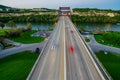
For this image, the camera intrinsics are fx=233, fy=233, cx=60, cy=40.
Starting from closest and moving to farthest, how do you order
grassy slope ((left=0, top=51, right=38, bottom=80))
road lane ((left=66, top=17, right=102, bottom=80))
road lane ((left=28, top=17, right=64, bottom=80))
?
1. road lane ((left=28, top=17, right=64, bottom=80))
2. road lane ((left=66, top=17, right=102, bottom=80))
3. grassy slope ((left=0, top=51, right=38, bottom=80))

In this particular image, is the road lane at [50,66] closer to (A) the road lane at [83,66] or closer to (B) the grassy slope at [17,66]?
(A) the road lane at [83,66]

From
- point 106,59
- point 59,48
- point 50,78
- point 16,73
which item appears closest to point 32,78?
point 50,78

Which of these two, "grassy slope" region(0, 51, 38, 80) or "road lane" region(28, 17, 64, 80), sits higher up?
"road lane" region(28, 17, 64, 80)

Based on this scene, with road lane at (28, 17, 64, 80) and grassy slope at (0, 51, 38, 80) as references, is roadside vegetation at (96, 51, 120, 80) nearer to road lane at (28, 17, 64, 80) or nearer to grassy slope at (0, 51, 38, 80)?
road lane at (28, 17, 64, 80)

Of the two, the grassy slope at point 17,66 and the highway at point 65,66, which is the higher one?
the highway at point 65,66

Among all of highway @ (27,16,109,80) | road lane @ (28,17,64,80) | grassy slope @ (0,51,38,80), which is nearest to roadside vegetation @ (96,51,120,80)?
highway @ (27,16,109,80)

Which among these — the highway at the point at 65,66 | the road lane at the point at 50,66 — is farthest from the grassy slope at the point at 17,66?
the road lane at the point at 50,66
